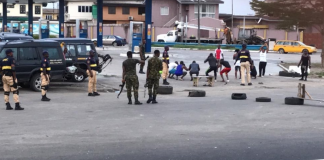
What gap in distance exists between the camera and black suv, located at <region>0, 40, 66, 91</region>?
61.6ft

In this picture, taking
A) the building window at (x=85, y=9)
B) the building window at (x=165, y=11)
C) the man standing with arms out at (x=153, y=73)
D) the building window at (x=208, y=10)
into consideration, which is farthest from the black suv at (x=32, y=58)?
the building window at (x=85, y=9)

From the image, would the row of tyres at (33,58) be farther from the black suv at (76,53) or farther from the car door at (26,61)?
the black suv at (76,53)

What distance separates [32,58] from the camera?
19109 mm

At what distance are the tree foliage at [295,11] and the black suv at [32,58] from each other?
21779mm

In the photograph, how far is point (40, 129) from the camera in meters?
11.4

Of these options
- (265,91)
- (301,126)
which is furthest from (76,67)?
(301,126)

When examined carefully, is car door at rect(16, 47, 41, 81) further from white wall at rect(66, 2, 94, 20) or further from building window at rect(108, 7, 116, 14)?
white wall at rect(66, 2, 94, 20)

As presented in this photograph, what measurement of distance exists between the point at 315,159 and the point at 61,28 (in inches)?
1595

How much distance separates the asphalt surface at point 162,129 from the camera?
29.7 feet

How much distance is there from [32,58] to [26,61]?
264mm

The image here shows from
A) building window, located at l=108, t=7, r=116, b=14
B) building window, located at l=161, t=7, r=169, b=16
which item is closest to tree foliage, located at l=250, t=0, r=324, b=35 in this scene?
building window, located at l=161, t=7, r=169, b=16

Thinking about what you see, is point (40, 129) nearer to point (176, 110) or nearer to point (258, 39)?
point (176, 110)

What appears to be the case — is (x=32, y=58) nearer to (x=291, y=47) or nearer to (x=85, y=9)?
(x=291, y=47)

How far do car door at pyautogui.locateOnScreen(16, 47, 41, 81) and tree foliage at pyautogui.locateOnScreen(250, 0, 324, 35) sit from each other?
22.6 m
